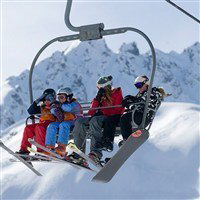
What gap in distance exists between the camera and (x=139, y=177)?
8844cm

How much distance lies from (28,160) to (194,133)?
81446mm

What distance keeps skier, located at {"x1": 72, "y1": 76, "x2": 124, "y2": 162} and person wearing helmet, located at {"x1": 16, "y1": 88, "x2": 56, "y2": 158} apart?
555mm

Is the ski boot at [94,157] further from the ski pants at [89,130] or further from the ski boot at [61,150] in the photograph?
the ski boot at [61,150]

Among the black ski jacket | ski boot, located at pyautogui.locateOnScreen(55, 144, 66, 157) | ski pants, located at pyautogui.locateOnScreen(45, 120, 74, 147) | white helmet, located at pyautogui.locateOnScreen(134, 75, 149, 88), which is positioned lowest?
ski boot, located at pyautogui.locateOnScreen(55, 144, 66, 157)

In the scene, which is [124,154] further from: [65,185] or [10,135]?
[10,135]

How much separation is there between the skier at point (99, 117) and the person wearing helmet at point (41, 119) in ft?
1.82

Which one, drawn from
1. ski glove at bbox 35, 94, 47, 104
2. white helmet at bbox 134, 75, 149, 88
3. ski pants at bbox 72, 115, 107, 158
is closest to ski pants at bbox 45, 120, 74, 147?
ski pants at bbox 72, 115, 107, 158

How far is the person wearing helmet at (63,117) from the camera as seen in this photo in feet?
29.2

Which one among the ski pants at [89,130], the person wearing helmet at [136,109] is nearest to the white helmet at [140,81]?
the person wearing helmet at [136,109]

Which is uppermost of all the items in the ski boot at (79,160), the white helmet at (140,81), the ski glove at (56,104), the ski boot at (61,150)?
the white helmet at (140,81)

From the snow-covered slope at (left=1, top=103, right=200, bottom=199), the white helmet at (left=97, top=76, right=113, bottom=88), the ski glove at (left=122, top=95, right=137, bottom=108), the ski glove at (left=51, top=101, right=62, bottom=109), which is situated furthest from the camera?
the snow-covered slope at (left=1, top=103, right=200, bottom=199)

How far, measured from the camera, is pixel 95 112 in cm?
906

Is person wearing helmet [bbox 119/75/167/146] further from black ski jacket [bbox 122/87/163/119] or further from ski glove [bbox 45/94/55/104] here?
ski glove [bbox 45/94/55/104]

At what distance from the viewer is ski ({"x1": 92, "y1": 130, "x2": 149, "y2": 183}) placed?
818 centimetres
